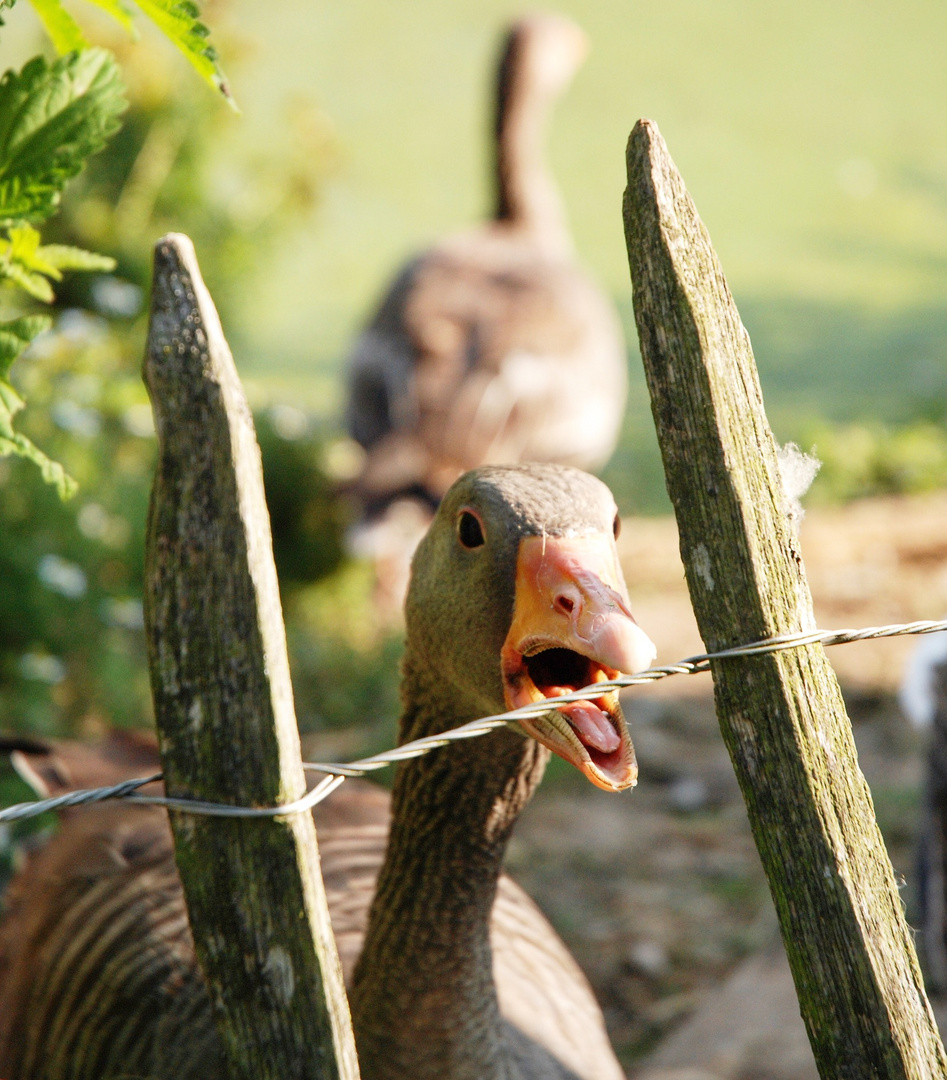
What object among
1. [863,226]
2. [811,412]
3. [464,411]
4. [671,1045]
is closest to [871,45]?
[863,226]

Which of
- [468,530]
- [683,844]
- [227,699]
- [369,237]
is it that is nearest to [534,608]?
[468,530]

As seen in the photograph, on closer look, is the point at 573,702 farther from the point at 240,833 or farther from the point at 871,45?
the point at 871,45

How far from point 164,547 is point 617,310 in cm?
1242

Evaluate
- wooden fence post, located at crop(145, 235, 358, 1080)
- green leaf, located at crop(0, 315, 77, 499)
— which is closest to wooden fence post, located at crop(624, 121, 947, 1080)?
wooden fence post, located at crop(145, 235, 358, 1080)

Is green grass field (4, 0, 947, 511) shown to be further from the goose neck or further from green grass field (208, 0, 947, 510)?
the goose neck

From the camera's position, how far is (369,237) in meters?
14.3

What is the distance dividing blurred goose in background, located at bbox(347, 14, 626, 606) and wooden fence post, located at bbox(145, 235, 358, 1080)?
455 centimetres

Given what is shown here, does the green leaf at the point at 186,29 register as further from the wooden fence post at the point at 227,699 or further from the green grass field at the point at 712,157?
the green grass field at the point at 712,157

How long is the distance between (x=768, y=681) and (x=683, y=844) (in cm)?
317

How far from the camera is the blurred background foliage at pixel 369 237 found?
15.9 ft

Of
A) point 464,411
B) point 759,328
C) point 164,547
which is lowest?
point 164,547

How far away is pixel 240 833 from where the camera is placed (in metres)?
1.30

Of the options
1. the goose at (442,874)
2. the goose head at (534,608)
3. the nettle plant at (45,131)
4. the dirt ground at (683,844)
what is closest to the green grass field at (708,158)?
the dirt ground at (683,844)

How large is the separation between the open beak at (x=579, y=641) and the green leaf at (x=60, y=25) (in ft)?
3.28
